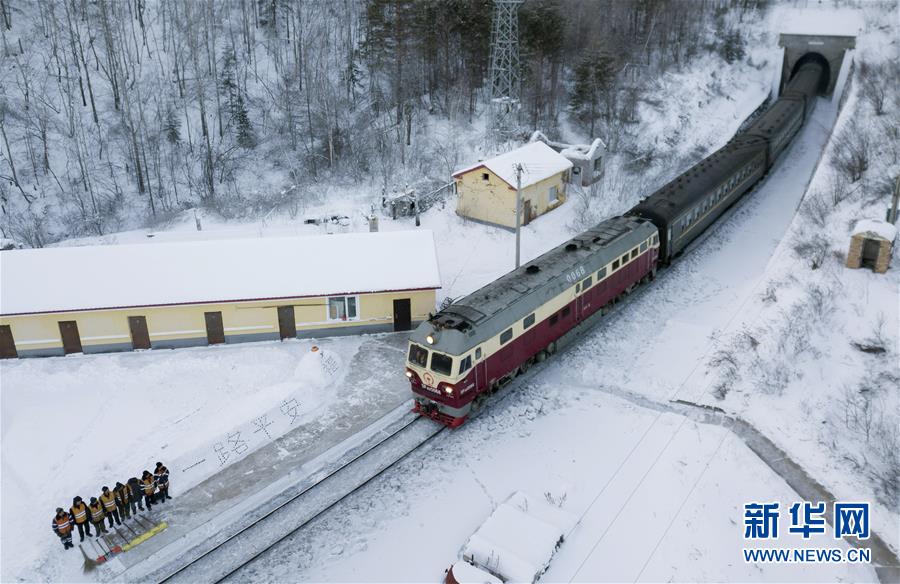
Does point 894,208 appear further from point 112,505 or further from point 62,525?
point 62,525

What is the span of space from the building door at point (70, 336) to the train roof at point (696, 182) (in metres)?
23.6

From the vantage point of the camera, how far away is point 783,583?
15992 mm

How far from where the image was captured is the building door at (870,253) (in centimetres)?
2753

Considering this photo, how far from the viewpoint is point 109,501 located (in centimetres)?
1750

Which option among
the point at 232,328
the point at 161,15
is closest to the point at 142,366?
the point at 232,328

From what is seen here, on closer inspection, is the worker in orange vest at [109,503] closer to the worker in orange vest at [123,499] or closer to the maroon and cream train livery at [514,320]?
the worker in orange vest at [123,499]

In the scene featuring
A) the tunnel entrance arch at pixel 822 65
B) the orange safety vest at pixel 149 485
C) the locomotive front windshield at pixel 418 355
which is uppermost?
the tunnel entrance arch at pixel 822 65

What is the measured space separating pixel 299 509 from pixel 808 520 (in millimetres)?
13489

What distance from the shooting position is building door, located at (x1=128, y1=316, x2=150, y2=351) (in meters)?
25.9

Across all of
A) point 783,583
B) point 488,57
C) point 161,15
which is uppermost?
point 161,15

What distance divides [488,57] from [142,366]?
1476 inches

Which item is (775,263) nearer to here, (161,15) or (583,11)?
(583,11)

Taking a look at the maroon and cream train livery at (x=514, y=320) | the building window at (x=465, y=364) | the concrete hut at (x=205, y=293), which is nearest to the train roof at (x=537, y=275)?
the maroon and cream train livery at (x=514, y=320)

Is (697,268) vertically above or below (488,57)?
below
